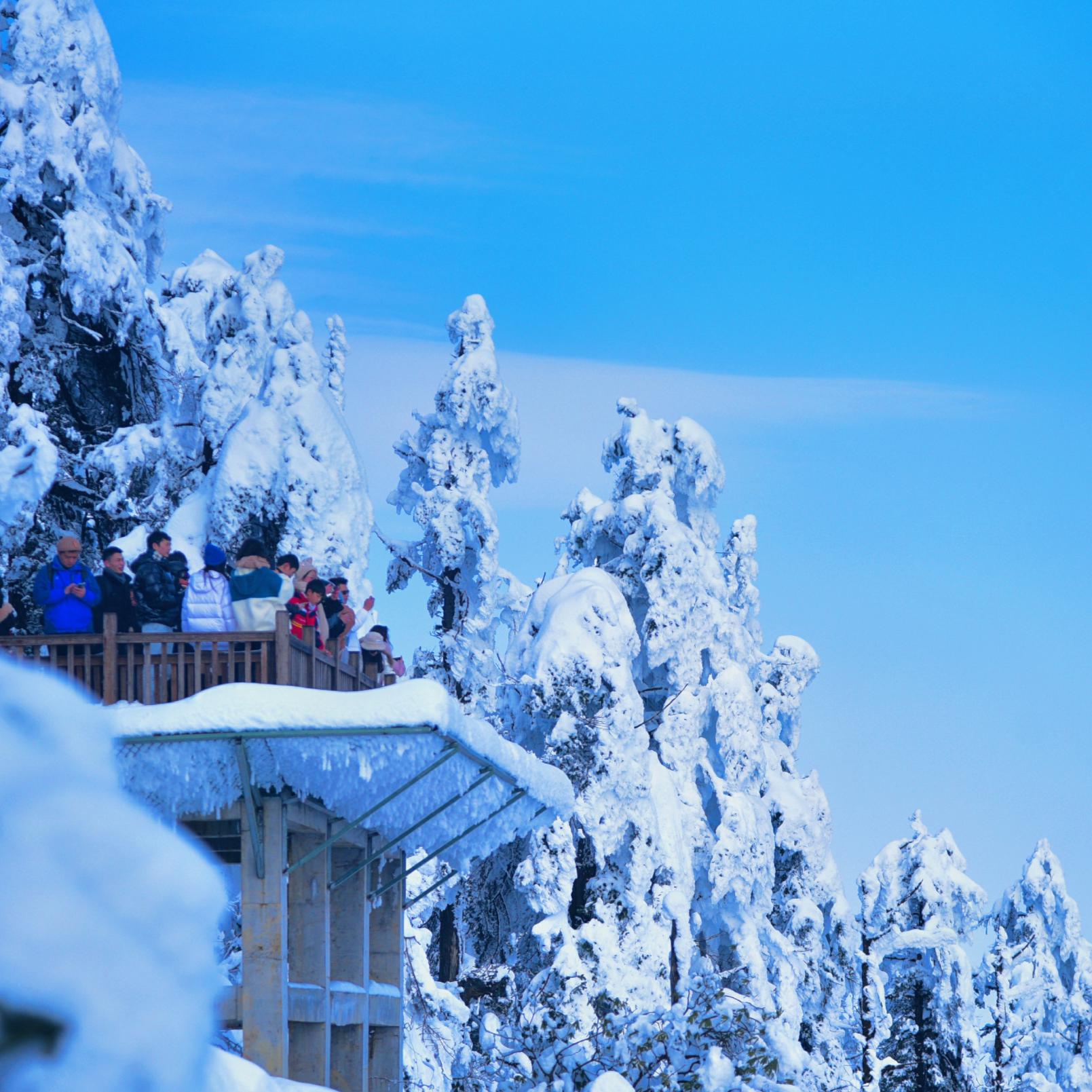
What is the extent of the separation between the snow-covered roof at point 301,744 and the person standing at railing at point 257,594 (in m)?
0.79

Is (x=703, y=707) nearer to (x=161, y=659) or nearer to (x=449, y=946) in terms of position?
(x=449, y=946)

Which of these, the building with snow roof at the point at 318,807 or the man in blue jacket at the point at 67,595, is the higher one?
the man in blue jacket at the point at 67,595

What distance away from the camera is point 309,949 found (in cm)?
1689

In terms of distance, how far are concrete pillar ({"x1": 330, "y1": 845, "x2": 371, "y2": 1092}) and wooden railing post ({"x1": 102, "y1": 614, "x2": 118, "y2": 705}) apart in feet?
18.6

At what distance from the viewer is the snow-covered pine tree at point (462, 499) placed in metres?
34.1

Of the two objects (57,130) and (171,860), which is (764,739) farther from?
(171,860)

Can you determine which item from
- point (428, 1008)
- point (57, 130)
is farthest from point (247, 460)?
point (428, 1008)

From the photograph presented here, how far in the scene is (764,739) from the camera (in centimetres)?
4309

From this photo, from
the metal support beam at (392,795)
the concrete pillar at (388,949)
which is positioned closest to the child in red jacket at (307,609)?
the metal support beam at (392,795)

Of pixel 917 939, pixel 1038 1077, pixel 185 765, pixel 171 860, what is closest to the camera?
pixel 171 860

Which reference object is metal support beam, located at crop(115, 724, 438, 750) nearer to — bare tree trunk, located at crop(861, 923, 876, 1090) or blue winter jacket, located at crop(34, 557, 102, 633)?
blue winter jacket, located at crop(34, 557, 102, 633)

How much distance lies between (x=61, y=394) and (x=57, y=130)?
12.5ft

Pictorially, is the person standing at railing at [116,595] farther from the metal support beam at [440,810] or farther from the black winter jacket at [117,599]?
the metal support beam at [440,810]

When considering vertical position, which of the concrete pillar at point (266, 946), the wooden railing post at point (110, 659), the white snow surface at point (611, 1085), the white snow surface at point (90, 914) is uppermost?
the wooden railing post at point (110, 659)
